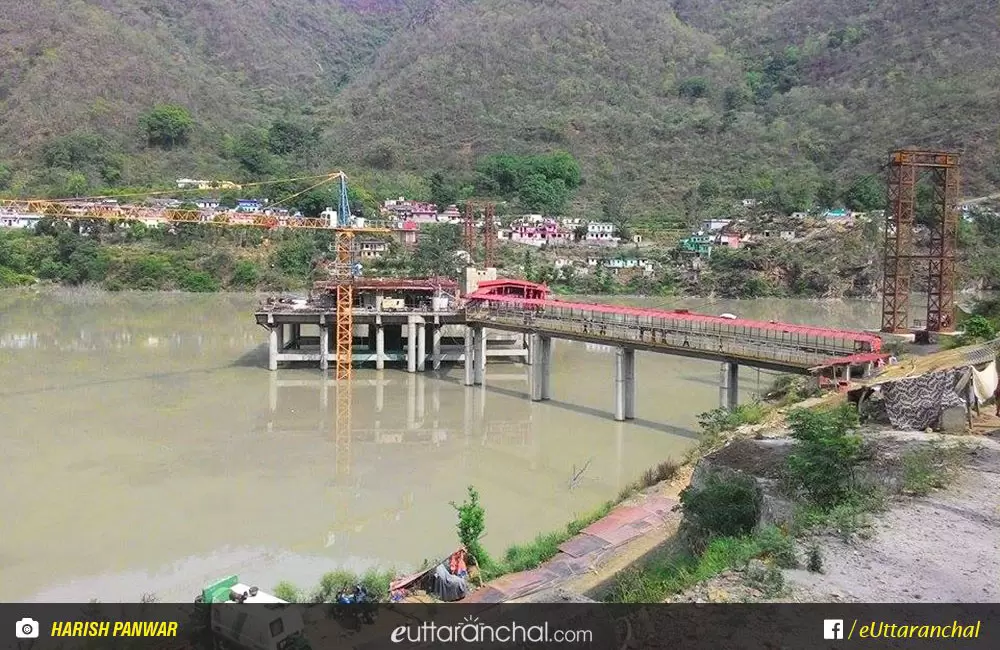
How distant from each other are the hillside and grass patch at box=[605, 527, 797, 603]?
264ft

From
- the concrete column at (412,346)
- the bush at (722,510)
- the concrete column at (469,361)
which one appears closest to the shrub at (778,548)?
the bush at (722,510)

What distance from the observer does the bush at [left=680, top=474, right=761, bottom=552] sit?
34.6 feet

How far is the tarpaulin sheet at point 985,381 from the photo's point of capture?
13.6 metres

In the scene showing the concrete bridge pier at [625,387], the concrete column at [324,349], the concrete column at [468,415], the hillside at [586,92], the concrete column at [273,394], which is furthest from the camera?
the hillside at [586,92]

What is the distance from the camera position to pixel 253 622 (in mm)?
9492

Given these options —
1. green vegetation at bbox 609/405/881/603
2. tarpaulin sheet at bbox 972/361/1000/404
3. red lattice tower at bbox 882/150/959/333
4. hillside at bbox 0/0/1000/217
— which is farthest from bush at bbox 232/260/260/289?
tarpaulin sheet at bbox 972/361/1000/404

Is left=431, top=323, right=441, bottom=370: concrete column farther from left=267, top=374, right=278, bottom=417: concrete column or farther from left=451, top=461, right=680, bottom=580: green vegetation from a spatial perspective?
left=451, top=461, right=680, bottom=580: green vegetation

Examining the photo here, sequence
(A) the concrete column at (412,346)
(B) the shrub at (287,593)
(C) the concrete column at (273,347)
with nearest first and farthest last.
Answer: (B) the shrub at (287,593) < (C) the concrete column at (273,347) < (A) the concrete column at (412,346)

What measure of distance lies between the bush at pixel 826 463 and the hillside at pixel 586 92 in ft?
258

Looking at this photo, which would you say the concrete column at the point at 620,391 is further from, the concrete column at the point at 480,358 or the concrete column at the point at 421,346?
the concrete column at the point at 421,346

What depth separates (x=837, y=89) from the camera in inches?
4769

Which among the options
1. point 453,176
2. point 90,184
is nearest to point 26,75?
point 90,184

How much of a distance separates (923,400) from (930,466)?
2915mm

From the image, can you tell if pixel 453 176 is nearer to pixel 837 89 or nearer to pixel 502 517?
pixel 837 89
